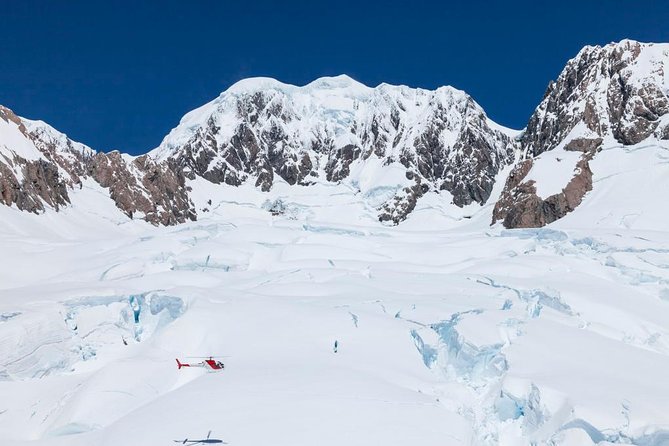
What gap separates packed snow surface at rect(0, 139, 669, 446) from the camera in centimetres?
1350

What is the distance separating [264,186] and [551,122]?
63227 mm

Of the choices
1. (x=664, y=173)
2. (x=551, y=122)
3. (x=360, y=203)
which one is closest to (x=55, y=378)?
(x=664, y=173)

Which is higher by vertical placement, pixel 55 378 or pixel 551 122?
pixel 551 122

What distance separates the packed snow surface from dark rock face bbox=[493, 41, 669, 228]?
106 feet

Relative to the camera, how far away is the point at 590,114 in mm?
83938

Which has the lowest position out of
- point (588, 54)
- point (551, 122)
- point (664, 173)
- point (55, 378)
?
point (55, 378)

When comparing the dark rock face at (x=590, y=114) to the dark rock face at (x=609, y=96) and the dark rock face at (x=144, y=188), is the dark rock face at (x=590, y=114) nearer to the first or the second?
the dark rock face at (x=609, y=96)

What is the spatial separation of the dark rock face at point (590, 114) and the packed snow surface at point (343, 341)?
32.4m

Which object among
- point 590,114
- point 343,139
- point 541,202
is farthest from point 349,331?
point 343,139

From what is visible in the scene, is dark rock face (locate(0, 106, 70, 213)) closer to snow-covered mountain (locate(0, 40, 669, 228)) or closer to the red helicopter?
snow-covered mountain (locate(0, 40, 669, 228))

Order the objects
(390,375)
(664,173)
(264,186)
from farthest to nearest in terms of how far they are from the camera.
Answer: (264,186) → (664,173) → (390,375)

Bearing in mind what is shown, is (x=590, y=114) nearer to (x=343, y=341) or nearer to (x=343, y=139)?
(x=343, y=139)

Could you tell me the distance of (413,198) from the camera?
115000 millimetres

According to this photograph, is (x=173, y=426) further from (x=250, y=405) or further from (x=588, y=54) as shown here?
(x=588, y=54)
